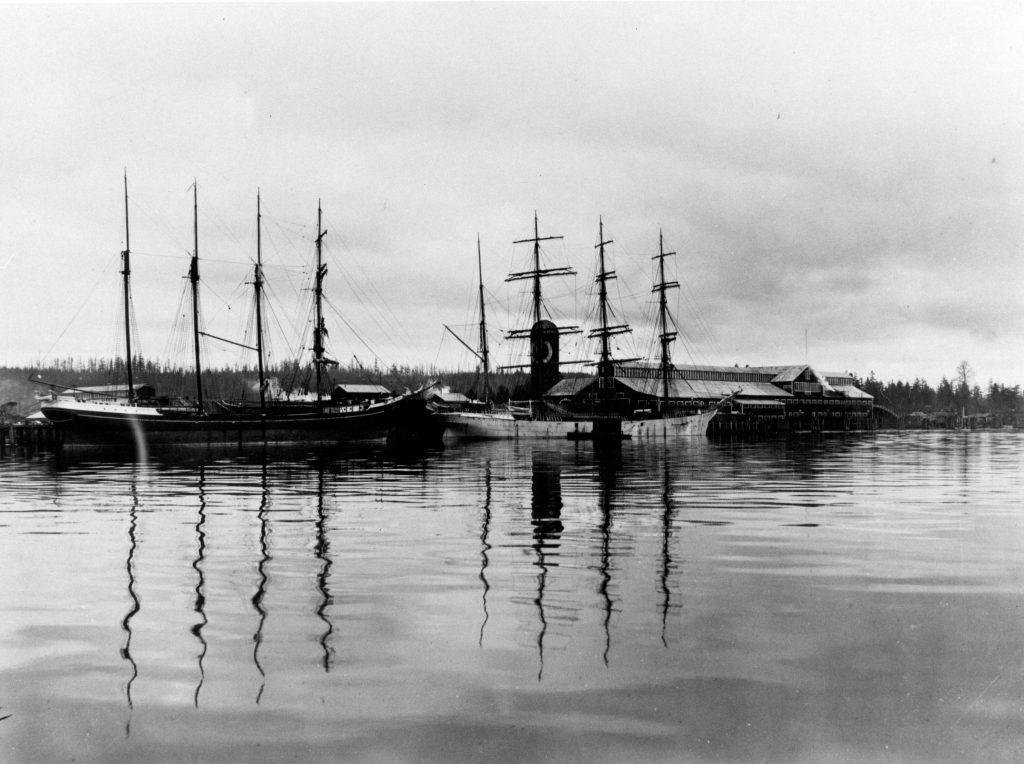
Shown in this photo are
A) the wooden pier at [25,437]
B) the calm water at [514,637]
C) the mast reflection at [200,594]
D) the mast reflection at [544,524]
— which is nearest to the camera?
the calm water at [514,637]

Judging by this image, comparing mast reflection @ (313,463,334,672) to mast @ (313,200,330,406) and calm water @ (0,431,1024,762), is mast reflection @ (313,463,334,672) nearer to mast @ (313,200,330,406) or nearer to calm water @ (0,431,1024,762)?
calm water @ (0,431,1024,762)

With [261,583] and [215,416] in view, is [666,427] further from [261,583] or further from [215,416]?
[261,583]

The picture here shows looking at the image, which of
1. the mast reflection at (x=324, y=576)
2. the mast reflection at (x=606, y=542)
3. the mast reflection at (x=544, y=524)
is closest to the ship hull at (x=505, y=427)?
the mast reflection at (x=544, y=524)

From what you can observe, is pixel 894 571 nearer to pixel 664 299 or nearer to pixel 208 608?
pixel 208 608

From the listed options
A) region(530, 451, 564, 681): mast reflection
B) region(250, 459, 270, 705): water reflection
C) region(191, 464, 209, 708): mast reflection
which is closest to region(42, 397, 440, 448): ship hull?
region(530, 451, 564, 681): mast reflection

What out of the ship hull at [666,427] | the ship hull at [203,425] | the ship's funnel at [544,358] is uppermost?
the ship's funnel at [544,358]

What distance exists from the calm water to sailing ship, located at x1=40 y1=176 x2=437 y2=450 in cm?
4920

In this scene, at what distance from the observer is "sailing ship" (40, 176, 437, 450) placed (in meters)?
64.2

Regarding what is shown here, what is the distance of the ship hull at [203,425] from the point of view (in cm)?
6400

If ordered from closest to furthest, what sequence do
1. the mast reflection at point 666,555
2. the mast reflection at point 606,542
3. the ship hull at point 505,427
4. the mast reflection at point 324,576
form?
the mast reflection at point 324,576 < the mast reflection at point 606,542 < the mast reflection at point 666,555 < the ship hull at point 505,427

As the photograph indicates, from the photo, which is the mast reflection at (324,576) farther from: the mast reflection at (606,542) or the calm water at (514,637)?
the mast reflection at (606,542)

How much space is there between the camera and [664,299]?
314ft

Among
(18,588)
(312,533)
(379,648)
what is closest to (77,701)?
(379,648)

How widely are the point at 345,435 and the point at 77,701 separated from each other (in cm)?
6792
